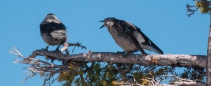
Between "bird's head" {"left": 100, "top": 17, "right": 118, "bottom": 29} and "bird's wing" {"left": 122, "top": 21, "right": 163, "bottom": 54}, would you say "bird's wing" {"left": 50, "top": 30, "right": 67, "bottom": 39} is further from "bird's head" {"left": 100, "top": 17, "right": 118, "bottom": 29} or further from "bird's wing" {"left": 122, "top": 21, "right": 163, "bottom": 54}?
"bird's wing" {"left": 122, "top": 21, "right": 163, "bottom": 54}

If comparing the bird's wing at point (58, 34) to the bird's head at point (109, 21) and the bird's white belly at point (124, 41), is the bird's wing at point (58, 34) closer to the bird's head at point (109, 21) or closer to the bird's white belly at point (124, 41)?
the bird's head at point (109, 21)

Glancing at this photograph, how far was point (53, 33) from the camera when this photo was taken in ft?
33.0

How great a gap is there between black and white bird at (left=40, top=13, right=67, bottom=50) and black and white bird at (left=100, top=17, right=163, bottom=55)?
5.61ft

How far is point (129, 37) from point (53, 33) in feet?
7.18

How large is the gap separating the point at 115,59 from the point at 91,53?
574 mm

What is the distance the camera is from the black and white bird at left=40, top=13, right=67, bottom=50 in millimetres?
10086

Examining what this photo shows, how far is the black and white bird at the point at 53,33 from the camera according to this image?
10.1m

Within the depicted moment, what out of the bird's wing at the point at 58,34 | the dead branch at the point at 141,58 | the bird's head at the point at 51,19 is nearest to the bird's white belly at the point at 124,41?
the dead branch at the point at 141,58

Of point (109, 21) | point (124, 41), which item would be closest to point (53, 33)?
point (109, 21)

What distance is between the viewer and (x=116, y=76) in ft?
27.5

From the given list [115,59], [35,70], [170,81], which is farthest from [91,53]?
[170,81]

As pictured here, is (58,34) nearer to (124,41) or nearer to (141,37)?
(124,41)

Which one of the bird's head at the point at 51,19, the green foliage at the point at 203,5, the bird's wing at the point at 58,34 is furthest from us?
the bird's head at the point at 51,19

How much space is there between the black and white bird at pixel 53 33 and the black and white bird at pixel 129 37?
1.71 metres
